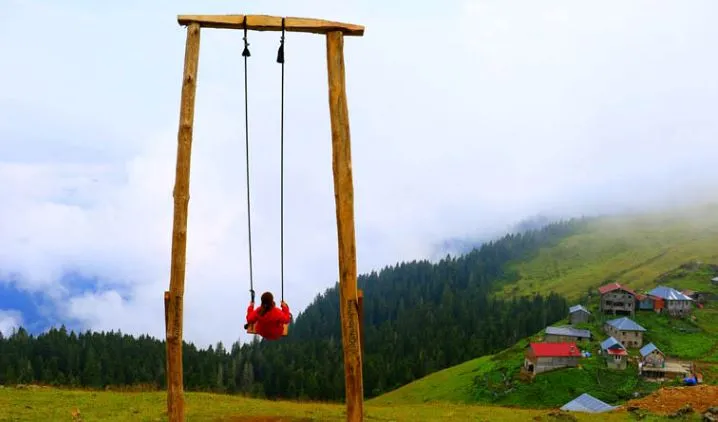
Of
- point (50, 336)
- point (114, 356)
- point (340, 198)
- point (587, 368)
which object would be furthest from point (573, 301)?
point (340, 198)

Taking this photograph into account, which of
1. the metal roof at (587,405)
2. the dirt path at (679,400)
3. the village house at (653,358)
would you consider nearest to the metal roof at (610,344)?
the village house at (653,358)

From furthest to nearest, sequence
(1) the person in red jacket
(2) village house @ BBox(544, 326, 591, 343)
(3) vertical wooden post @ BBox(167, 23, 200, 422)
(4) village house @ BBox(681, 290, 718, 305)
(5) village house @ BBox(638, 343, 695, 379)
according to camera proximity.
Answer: (4) village house @ BBox(681, 290, 718, 305) → (2) village house @ BBox(544, 326, 591, 343) → (5) village house @ BBox(638, 343, 695, 379) → (1) the person in red jacket → (3) vertical wooden post @ BBox(167, 23, 200, 422)

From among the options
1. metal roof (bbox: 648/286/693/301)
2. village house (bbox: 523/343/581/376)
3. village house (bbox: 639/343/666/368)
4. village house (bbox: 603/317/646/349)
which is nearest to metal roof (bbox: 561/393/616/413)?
village house (bbox: 523/343/581/376)

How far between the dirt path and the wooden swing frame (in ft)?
61.3

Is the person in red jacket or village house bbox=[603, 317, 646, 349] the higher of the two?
village house bbox=[603, 317, 646, 349]

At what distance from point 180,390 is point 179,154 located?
16.6 ft

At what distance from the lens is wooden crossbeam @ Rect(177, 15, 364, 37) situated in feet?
42.1

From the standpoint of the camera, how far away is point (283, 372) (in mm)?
124500

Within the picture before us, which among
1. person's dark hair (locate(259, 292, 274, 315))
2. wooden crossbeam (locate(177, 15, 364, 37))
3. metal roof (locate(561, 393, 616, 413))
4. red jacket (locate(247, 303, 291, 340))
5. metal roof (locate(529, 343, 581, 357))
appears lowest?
metal roof (locate(561, 393, 616, 413))

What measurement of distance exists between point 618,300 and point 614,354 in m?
34.7

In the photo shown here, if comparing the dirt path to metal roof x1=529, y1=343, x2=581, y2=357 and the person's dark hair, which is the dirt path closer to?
the person's dark hair

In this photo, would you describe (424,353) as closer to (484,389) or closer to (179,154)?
(484,389)

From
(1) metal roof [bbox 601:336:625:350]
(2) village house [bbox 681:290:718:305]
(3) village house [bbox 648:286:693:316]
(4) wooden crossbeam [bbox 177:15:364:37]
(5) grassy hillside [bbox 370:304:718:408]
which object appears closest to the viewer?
(4) wooden crossbeam [bbox 177:15:364:37]

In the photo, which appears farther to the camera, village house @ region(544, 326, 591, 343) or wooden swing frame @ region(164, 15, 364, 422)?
village house @ region(544, 326, 591, 343)
